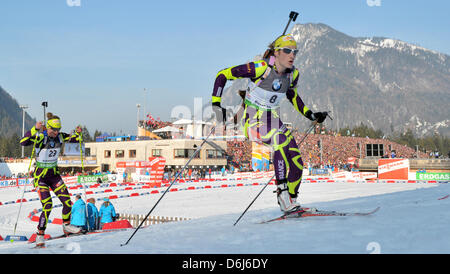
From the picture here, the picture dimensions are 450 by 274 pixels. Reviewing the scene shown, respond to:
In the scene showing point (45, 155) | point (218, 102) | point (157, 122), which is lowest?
point (45, 155)

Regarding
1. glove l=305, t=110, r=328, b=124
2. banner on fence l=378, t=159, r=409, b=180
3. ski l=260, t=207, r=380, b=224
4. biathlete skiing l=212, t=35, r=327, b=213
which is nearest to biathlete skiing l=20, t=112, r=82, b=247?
biathlete skiing l=212, t=35, r=327, b=213

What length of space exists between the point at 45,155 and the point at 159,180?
23.0 m

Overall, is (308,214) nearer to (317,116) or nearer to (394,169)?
(317,116)

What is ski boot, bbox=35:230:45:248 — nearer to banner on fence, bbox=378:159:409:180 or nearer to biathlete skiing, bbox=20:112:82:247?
biathlete skiing, bbox=20:112:82:247

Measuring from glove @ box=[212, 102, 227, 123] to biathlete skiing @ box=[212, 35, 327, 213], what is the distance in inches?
12.8

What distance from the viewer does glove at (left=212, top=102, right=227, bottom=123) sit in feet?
19.2

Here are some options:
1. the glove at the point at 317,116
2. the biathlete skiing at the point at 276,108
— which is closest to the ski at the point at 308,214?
the biathlete skiing at the point at 276,108

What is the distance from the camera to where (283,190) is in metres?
6.36

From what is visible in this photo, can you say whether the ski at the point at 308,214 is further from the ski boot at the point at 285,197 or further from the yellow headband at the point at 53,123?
the yellow headband at the point at 53,123

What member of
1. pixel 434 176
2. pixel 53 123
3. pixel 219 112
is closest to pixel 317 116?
pixel 219 112

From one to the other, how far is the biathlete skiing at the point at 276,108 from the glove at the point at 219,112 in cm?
32

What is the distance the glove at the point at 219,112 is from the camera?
5.85 metres

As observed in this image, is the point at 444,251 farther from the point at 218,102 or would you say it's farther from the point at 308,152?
the point at 308,152
